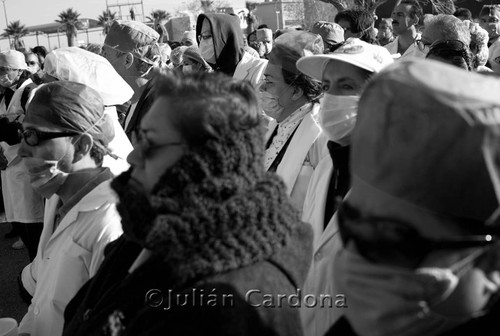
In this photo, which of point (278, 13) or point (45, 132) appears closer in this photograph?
point (45, 132)

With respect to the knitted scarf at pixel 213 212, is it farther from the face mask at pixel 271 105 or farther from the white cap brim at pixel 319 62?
the face mask at pixel 271 105

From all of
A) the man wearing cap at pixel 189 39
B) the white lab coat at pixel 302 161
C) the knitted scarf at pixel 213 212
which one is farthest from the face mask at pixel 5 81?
the knitted scarf at pixel 213 212

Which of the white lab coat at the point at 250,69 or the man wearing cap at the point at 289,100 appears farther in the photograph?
the white lab coat at the point at 250,69

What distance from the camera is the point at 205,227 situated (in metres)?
1.57

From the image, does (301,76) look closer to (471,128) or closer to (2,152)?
(471,128)

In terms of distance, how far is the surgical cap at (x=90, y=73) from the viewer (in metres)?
3.76

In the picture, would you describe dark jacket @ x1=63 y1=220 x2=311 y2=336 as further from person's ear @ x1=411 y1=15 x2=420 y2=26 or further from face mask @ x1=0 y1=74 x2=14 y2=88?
person's ear @ x1=411 y1=15 x2=420 y2=26

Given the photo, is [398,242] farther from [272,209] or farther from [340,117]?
[340,117]

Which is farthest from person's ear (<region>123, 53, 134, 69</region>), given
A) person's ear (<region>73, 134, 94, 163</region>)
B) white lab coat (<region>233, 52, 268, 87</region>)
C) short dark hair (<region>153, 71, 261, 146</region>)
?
short dark hair (<region>153, 71, 261, 146</region>)

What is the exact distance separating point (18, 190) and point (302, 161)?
3.81 metres

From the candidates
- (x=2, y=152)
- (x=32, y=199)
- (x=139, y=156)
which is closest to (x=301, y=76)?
(x=139, y=156)

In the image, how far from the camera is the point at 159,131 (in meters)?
1.73

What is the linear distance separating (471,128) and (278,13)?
90.4 feet

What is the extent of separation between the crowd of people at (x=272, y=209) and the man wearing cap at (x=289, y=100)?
0.13ft
